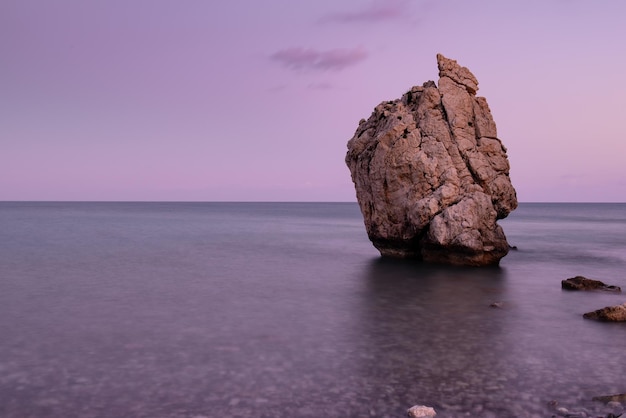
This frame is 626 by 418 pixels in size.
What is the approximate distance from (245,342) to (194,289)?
8603 mm

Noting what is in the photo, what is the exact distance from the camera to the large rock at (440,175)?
2506 centimetres

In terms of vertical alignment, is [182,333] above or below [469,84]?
below

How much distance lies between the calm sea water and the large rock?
5.93 feet

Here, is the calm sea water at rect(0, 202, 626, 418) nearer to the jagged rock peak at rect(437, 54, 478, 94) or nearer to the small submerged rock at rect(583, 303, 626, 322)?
the small submerged rock at rect(583, 303, 626, 322)

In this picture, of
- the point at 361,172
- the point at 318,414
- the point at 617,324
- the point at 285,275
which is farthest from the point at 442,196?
the point at 318,414

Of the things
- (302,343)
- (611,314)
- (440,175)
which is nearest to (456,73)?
(440,175)

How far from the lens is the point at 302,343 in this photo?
42.9 ft

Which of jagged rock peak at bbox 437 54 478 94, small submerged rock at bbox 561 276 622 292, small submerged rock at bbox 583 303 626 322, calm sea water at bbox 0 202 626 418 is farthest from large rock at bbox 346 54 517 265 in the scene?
small submerged rock at bbox 583 303 626 322

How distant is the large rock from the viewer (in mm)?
25062

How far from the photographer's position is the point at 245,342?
42.9 ft

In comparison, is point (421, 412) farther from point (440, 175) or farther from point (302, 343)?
point (440, 175)

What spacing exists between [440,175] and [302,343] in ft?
49.5

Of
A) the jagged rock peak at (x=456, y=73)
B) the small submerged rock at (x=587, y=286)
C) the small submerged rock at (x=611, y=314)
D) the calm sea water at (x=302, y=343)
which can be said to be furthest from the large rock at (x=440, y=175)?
the small submerged rock at (x=611, y=314)

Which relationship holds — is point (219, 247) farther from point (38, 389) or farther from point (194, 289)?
point (38, 389)
